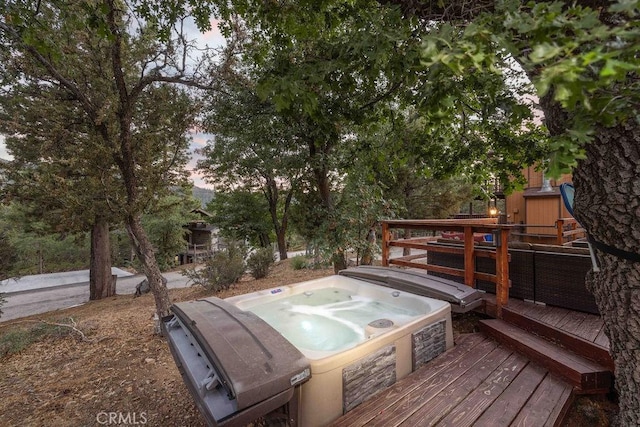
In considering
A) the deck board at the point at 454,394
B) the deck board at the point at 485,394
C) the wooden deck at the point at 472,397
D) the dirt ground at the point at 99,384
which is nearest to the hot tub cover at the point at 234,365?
the wooden deck at the point at 472,397

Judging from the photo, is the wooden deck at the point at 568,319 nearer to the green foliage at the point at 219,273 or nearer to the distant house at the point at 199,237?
the green foliage at the point at 219,273

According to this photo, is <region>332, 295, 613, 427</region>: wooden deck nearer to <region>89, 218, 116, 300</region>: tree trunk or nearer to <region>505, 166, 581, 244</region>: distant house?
<region>505, 166, 581, 244</region>: distant house

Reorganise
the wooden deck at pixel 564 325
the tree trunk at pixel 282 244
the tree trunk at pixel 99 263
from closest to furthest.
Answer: the wooden deck at pixel 564 325
the tree trunk at pixel 99 263
the tree trunk at pixel 282 244

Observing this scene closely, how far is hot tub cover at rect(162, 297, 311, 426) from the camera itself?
158 centimetres

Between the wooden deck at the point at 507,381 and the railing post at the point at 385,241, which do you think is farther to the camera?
the railing post at the point at 385,241

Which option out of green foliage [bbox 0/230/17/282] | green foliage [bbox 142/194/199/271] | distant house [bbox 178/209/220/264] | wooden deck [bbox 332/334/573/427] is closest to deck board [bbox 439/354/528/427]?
wooden deck [bbox 332/334/573/427]

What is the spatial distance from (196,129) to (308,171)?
7.47ft

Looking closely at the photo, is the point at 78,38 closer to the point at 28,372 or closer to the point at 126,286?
the point at 28,372

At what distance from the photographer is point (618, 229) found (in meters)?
1.46

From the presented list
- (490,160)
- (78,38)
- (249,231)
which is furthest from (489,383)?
(249,231)

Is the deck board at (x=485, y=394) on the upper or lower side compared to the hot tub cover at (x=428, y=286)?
lower

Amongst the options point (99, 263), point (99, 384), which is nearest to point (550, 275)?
point (99, 384)

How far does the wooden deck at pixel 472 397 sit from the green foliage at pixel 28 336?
4.55 meters

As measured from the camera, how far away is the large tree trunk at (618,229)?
138 centimetres
